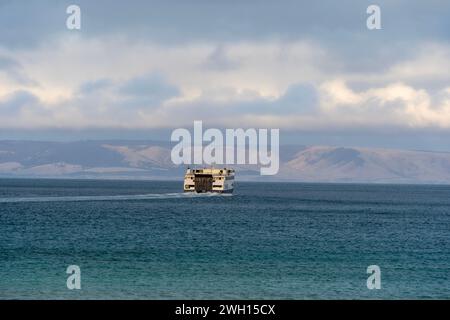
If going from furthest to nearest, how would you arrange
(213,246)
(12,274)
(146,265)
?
(213,246)
(146,265)
(12,274)

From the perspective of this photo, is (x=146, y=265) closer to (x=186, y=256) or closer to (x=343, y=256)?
(x=186, y=256)

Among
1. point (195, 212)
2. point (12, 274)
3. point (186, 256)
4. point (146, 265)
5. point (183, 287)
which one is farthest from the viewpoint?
point (195, 212)

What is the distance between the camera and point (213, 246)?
270 ft

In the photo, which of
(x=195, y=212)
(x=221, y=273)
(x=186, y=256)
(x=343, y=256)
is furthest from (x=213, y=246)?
(x=195, y=212)

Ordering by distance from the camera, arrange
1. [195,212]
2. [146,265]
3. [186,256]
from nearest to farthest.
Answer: [146,265] → [186,256] → [195,212]

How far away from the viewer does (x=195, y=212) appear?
14075 centimetres
